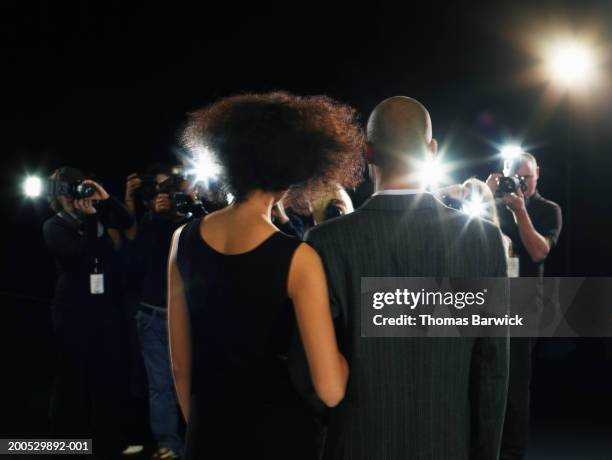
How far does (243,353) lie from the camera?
1.45 metres

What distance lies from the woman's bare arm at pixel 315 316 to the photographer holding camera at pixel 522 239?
1905 mm

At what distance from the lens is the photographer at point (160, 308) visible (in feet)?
10.8

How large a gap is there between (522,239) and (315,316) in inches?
95.9

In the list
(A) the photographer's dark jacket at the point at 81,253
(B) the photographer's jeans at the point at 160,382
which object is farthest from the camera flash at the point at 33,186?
(B) the photographer's jeans at the point at 160,382

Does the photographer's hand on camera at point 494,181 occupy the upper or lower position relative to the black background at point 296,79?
lower

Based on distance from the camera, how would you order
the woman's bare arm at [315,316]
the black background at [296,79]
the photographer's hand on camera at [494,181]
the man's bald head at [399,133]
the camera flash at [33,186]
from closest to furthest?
1. the woman's bare arm at [315,316]
2. the man's bald head at [399,133]
3. the photographer's hand on camera at [494,181]
4. the black background at [296,79]
5. the camera flash at [33,186]

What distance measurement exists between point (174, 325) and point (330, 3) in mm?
5204

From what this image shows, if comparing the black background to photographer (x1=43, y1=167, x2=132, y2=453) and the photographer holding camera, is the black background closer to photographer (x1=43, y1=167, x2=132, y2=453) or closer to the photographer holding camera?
the photographer holding camera

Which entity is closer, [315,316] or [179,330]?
[315,316]

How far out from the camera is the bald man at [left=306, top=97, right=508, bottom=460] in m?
1.50

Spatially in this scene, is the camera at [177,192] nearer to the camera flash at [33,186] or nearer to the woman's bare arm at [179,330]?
the woman's bare arm at [179,330]

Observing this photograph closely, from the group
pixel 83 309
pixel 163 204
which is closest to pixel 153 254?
pixel 163 204

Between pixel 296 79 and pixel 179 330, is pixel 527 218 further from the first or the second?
pixel 296 79

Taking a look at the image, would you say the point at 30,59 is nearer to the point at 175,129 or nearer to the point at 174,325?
the point at 175,129
